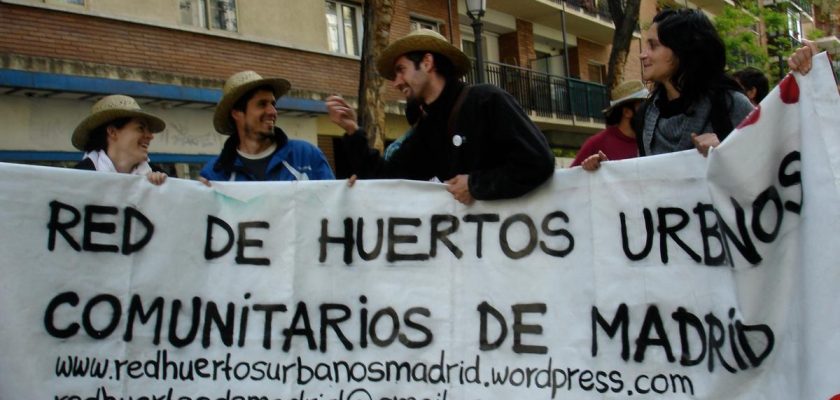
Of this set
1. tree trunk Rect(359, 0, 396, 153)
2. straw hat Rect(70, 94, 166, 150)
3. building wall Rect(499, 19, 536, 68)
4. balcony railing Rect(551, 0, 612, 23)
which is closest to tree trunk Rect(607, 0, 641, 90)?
tree trunk Rect(359, 0, 396, 153)

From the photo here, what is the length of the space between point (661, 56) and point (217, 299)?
1980mm

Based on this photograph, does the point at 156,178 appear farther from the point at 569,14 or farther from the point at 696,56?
the point at 569,14

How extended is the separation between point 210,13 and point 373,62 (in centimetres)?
412

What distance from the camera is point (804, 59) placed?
9.65 ft

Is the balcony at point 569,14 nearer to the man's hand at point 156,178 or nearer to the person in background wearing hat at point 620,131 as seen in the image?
the person in background wearing hat at point 620,131

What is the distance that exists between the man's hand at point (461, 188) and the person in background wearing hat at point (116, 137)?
1.60 meters

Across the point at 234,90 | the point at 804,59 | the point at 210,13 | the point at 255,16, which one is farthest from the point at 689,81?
the point at 255,16

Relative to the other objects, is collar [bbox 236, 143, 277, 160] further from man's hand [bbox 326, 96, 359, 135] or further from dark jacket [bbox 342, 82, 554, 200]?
dark jacket [bbox 342, 82, 554, 200]

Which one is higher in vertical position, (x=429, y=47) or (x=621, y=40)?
(x=621, y=40)

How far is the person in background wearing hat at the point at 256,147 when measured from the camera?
4102 mm

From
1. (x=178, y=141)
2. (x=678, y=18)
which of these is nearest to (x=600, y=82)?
(x=178, y=141)

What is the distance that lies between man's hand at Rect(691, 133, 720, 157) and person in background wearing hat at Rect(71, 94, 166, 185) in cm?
248

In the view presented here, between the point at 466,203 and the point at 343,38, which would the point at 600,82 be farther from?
the point at 466,203

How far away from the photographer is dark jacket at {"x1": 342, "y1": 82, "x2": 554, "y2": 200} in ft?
10.5
